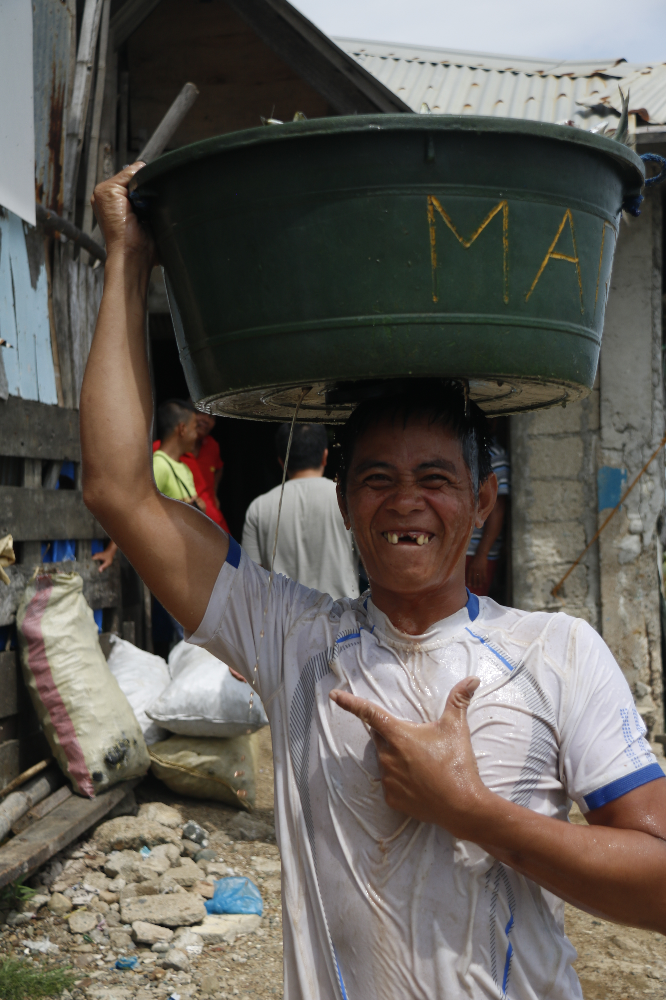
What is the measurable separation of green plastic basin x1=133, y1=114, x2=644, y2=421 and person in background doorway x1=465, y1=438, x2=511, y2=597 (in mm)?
4239

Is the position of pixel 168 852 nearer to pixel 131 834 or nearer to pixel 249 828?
pixel 131 834

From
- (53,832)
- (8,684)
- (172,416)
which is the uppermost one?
(172,416)

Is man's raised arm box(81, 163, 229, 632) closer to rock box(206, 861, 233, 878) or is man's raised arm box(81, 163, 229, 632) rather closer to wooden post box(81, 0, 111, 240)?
rock box(206, 861, 233, 878)

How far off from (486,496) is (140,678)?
355 centimetres

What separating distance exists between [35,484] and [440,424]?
3.13m

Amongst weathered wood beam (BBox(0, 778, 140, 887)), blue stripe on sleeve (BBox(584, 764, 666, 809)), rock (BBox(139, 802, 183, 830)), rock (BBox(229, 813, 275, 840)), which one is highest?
blue stripe on sleeve (BBox(584, 764, 666, 809))

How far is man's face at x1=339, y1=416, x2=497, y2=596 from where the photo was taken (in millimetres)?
1450

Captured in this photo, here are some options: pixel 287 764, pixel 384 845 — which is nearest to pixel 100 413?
pixel 287 764

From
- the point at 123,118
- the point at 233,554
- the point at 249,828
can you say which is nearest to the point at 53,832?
the point at 249,828

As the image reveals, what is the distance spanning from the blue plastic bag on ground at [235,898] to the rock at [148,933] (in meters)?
0.26

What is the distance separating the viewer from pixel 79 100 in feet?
15.6

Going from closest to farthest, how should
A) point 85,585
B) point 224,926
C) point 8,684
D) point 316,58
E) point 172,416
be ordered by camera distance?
point 224,926, point 8,684, point 85,585, point 316,58, point 172,416

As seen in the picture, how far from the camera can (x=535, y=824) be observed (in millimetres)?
1237

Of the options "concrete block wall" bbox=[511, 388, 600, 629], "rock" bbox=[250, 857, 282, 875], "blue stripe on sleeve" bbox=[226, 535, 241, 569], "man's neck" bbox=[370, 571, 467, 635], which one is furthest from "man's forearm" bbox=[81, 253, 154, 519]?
"concrete block wall" bbox=[511, 388, 600, 629]
